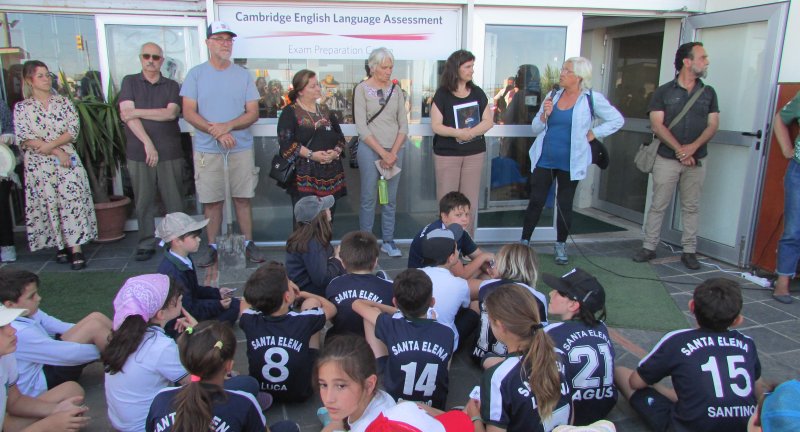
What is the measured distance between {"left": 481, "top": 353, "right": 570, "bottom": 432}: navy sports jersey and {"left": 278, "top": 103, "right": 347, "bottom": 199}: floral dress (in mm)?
3022

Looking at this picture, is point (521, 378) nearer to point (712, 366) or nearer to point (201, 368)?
point (712, 366)

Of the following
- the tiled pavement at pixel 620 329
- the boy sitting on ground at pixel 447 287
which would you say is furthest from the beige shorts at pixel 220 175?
the boy sitting on ground at pixel 447 287

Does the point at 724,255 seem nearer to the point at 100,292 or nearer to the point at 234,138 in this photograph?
the point at 234,138

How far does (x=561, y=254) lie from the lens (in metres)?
5.19

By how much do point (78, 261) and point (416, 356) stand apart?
11.8ft

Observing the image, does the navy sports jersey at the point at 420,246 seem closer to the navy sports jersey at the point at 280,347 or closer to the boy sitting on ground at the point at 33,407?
the navy sports jersey at the point at 280,347

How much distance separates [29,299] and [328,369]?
175 cm

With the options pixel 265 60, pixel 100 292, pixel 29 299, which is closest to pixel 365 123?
pixel 265 60

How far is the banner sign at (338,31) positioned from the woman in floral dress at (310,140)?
0.56m

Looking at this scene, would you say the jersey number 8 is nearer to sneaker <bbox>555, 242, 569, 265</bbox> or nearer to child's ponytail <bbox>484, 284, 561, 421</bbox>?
child's ponytail <bbox>484, 284, 561, 421</bbox>

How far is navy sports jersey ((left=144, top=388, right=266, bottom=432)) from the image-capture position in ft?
6.82

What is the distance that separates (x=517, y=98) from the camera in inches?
222

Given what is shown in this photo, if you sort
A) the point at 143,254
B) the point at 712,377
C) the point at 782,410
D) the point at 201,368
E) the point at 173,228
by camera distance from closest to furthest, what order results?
the point at 782,410
the point at 201,368
the point at 712,377
the point at 173,228
the point at 143,254

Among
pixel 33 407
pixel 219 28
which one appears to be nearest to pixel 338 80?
pixel 219 28
